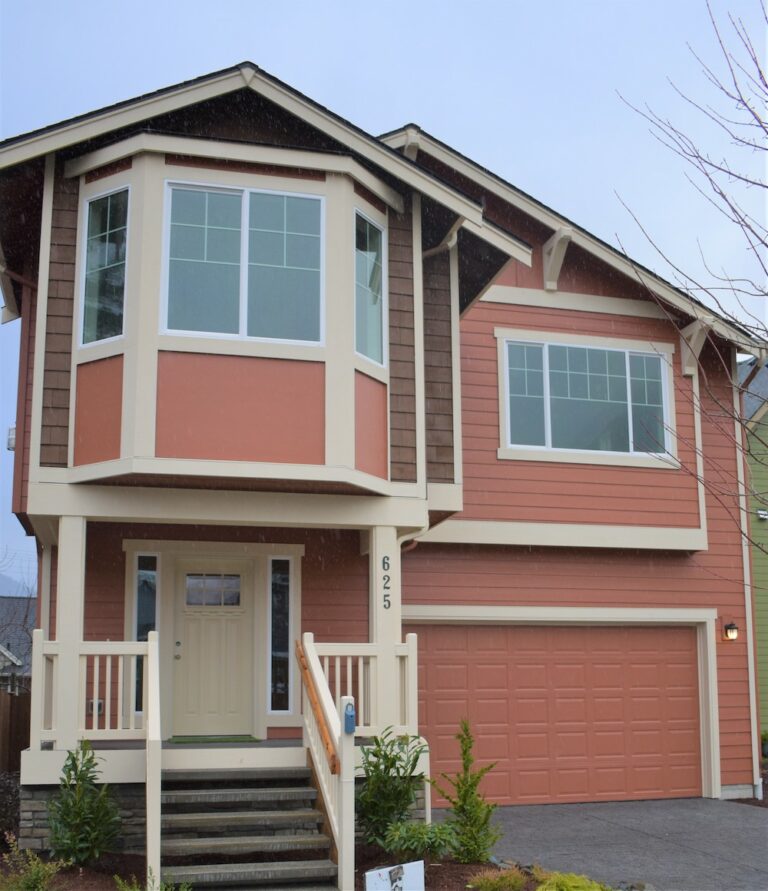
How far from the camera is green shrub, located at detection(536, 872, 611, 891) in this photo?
785 cm

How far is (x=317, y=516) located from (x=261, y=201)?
9.76 feet

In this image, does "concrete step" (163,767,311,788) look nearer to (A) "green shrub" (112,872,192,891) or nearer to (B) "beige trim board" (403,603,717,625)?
(A) "green shrub" (112,872,192,891)

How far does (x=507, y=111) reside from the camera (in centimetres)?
7781

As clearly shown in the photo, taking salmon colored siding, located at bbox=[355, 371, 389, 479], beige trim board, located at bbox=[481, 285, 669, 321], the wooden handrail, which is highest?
beige trim board, located at bbox=[481, 285, 669, 321]

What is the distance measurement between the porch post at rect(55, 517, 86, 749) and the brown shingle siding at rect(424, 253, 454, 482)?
3.57 meters

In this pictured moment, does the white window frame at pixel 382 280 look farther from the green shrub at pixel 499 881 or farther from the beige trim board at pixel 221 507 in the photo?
the green shrub at pixel 499 881

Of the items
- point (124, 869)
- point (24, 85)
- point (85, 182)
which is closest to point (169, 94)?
point (85, 182)

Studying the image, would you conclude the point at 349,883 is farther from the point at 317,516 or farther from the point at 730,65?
Answer: the point at 730,65

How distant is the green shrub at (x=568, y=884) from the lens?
7852mm

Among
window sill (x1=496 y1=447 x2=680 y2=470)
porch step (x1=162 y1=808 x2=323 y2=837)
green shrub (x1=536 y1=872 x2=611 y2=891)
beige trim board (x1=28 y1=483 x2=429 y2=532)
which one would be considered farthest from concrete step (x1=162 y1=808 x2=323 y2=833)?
window sill (x1=496 y1=447 x2=680 y2=470)

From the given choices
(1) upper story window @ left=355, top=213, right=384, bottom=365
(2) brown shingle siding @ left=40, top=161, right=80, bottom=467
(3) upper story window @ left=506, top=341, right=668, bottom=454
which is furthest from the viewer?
(3) upper story window @ left=506, top=341, right=668, bottom=454

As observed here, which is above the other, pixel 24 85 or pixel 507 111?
pixel 24 85

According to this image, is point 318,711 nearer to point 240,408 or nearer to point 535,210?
point 240,408

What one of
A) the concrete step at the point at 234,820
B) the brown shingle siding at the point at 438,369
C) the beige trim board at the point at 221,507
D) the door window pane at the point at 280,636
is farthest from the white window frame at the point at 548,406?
the concrete step at the point at 234,820
